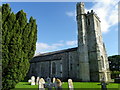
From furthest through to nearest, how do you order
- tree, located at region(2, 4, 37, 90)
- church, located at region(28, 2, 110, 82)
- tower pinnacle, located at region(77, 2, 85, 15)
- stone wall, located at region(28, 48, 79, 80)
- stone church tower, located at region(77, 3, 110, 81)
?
tower pinnacle, located at region(77, 2, 85, 15), stone wall, located at region(28, 48, 79, 80), church, located at region(28, 2, 110, 82), stone church tower, located at region(77, 3, 110, 81), tree, located at region(2, 4, 37, 90)

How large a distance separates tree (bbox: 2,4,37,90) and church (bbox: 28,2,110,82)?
54.5 ft

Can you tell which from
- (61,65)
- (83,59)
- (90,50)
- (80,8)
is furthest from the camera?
(80,8)

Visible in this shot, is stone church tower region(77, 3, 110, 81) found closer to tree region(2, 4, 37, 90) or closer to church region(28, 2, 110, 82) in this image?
church region(28, 2, 110, 82)

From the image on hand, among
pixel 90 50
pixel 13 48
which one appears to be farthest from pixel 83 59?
pixel 13 48

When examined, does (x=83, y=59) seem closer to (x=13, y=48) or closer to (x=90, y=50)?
(x=90, y=50)

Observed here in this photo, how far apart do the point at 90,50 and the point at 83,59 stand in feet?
7.92

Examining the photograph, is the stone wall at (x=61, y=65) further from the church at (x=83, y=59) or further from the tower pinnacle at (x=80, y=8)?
the tower pinnacle at (x=80, y=8)

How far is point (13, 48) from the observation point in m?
9.85

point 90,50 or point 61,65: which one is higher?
point 90,50

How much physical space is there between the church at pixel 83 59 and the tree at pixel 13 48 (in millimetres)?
16622

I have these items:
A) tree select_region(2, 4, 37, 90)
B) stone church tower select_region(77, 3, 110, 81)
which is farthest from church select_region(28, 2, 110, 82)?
tree select_region(2, 4, 37, 90)

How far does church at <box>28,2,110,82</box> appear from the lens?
25250 millimetres

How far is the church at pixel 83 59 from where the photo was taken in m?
25.2

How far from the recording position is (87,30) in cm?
2838
